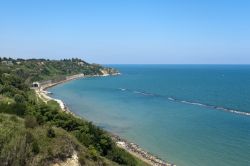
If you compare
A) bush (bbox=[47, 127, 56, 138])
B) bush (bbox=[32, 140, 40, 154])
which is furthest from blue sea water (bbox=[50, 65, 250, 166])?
bush (bbox=[32, 140, 40, 154])

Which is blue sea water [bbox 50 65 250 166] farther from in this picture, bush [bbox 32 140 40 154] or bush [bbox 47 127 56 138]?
bush [bbox 32 140 40 154]

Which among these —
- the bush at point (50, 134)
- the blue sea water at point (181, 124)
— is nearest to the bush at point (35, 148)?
the bush at point (50, 134)

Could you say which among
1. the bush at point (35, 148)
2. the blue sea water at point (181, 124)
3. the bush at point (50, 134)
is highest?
the bush at point (50, 134)

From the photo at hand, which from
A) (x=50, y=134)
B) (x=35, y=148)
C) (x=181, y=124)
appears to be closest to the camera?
(x=35, y=148)

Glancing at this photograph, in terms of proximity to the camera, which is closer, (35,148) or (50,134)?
(35,148)

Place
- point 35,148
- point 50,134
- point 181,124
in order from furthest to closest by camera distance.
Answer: point 181,124 → point 50,134 → point 35,148

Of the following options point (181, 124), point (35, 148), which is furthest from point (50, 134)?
point (181, 124)

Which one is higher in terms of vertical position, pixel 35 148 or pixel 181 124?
pixel 35 148

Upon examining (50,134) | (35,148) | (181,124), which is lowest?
(181,124)

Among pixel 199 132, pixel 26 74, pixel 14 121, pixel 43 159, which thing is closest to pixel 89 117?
pixel 199 132

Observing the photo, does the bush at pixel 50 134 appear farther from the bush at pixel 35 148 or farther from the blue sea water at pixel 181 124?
the blue sea water at pixel 181 124

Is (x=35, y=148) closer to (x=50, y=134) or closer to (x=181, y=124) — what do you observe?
(x=50, y=134)
